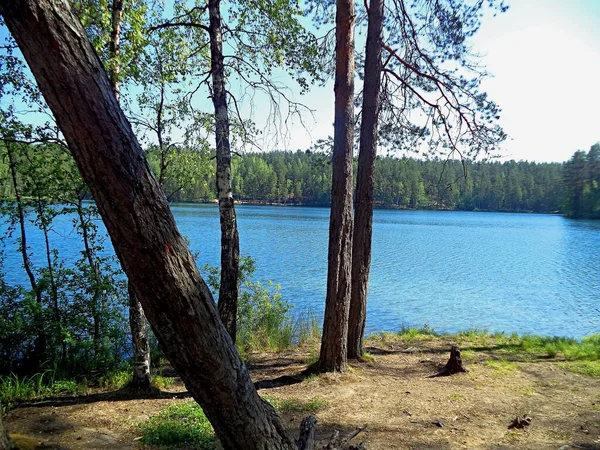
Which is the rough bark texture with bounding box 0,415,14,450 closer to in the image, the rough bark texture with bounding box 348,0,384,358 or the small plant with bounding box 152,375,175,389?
the small plant with bounding box 152,375,175,389

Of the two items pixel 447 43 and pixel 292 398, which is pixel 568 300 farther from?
pixel 292 398

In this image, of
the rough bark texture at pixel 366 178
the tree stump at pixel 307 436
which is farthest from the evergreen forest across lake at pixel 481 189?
the tree stump at pixel 307 436

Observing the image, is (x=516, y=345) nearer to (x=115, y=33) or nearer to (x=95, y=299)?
(x=95, y=299)

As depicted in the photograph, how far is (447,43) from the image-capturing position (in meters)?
7.58

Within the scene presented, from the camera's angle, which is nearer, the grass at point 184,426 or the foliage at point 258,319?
the grass at point 184,426

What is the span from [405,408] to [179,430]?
2.70 metres

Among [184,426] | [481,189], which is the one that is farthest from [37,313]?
[481,189]

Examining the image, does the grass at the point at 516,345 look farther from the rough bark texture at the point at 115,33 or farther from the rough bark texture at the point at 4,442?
the rough bark texture at the point at 115,33

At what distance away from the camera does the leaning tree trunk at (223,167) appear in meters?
6.10

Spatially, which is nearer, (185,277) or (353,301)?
(185,277)

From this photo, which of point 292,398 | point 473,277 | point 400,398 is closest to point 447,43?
point 400,398

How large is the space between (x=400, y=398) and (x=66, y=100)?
5.17 metres

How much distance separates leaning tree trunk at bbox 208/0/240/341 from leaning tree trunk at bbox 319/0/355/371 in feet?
5.13

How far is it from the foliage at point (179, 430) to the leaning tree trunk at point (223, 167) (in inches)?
74.7
